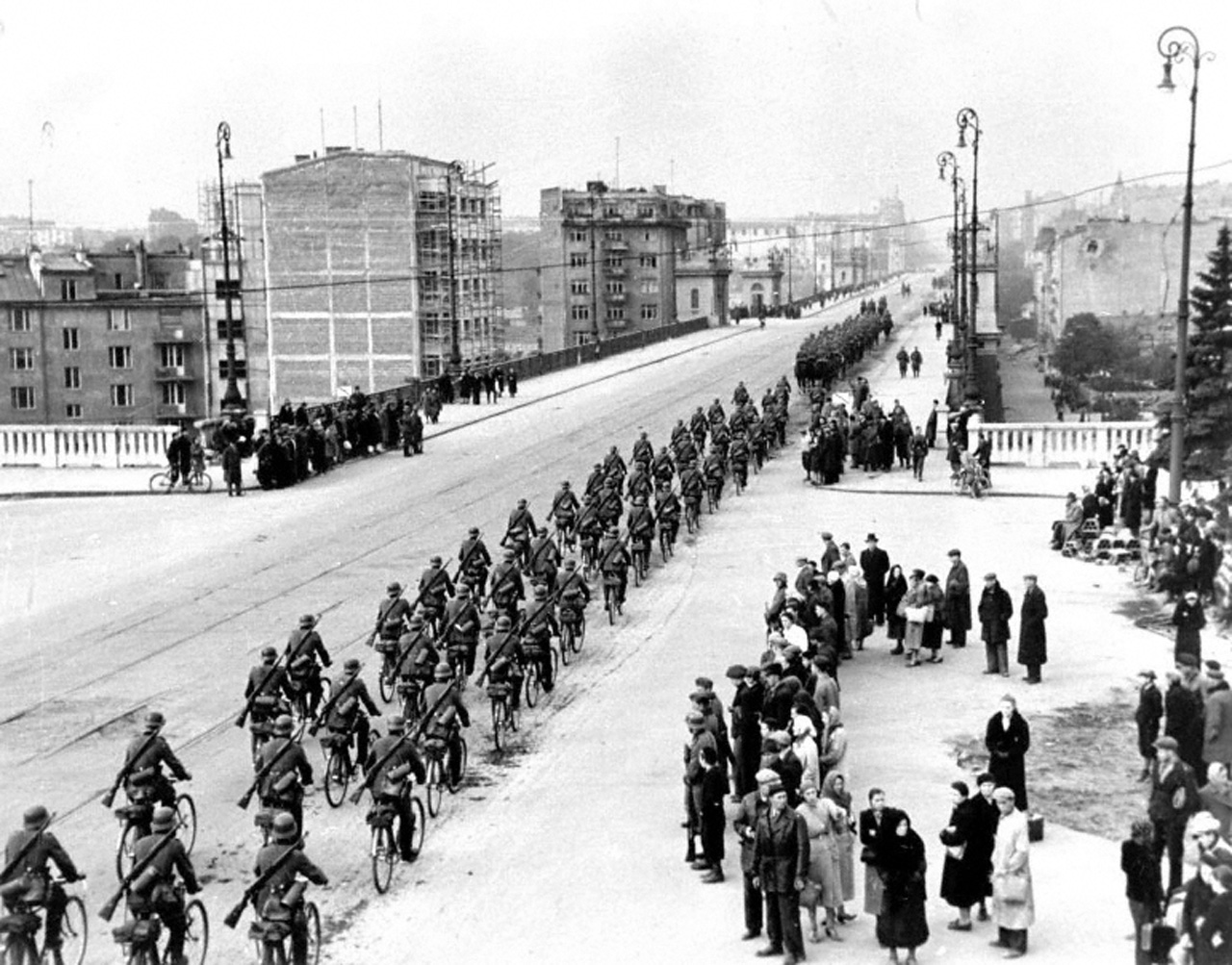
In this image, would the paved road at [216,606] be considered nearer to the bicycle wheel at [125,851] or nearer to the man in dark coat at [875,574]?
the bicycle wheel at [125,851]

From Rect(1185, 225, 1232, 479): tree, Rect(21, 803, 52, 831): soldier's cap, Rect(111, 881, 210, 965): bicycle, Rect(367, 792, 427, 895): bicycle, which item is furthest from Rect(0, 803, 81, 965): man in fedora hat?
Rect(1185, 225, 1232, 479): tree

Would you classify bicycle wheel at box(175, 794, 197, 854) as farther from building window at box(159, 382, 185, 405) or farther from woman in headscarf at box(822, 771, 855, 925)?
building window at box(159, 382, 185, 405)

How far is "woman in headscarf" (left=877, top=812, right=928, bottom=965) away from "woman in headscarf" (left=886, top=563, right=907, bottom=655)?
9.76 meters

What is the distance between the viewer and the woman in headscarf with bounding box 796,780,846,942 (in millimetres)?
11977

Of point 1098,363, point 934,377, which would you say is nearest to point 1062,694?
point 934,377

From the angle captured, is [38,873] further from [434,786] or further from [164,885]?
[434,786]

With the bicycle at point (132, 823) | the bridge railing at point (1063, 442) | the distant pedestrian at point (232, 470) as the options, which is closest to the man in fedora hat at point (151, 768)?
the bicycle at point (132, 823)

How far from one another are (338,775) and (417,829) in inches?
58.8

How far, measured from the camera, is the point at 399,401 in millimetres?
44719

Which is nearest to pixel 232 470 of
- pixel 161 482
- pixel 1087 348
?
pixel 161 482

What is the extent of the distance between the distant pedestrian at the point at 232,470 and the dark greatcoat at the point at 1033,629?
20.0 meters

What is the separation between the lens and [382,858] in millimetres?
13242

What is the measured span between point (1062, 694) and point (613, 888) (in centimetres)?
801

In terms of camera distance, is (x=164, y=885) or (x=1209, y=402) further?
(x=1209, y=402)
